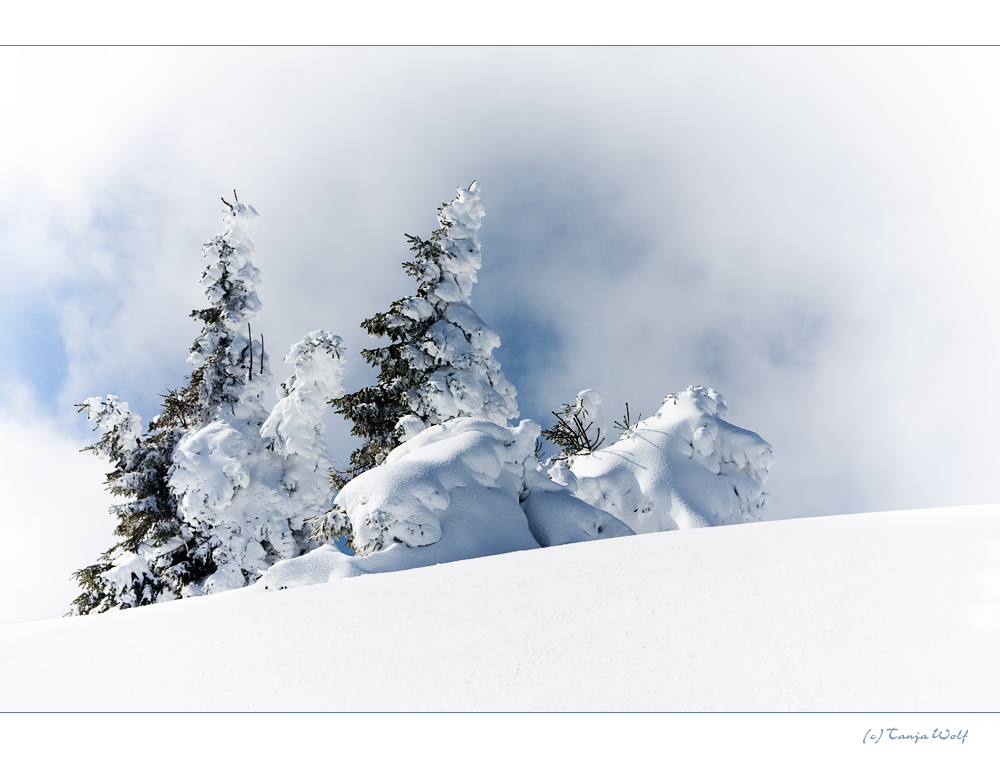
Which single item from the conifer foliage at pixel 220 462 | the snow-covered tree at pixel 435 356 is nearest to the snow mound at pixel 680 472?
the snow-covered tree at pixel 435 356

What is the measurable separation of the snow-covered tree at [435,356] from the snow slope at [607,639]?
28.8 ft

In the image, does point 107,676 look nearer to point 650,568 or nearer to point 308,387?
point 650,568

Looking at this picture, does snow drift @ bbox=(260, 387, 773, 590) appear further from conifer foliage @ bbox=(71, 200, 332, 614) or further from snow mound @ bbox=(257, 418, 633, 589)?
conifer foliage @ bbox=(71, 200, 332, 614)

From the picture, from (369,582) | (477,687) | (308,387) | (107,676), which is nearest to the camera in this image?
(477,687)

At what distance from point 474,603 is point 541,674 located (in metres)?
1.35

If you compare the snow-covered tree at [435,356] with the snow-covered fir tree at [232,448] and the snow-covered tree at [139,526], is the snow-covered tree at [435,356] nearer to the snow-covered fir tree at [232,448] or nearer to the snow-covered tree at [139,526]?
the snow-covered fir tree at [232,448]

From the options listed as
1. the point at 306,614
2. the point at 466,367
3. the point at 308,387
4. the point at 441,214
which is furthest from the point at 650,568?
the point at 441,214

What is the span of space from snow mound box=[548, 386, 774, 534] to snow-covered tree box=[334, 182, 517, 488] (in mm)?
2820

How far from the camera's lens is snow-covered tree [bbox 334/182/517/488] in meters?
14.4

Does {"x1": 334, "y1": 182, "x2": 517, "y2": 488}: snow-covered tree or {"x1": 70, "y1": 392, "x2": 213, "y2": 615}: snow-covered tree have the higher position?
{"x1": 334, "y1": 182, "x2": 517, "y2": 488}: snow-covered tree

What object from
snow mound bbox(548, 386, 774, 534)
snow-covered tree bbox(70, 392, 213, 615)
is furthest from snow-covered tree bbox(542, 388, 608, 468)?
snow-covered tree bbox(70, 392, 213, 615)

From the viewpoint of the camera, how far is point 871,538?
5098 millimetres

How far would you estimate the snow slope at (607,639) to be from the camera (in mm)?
3010

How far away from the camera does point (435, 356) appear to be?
Answer: 1465cm
